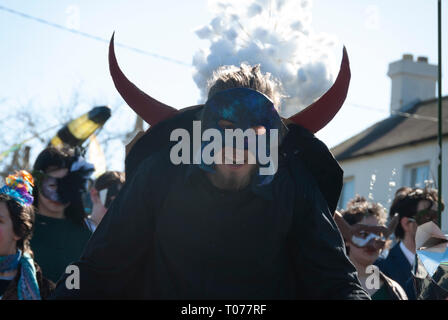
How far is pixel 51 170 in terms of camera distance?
542 centimetres

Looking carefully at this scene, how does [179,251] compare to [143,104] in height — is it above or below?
below

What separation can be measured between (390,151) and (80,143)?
597 inches

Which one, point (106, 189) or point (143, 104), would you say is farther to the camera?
point (106, 189)

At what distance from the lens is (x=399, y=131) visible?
23.1m

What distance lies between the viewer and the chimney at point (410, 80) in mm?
23203

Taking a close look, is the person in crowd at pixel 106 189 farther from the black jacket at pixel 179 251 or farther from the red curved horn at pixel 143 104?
the black jacket at pixel 179 251

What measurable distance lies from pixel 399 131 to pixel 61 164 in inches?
741

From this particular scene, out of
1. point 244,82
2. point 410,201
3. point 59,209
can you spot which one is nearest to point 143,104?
point 244,82

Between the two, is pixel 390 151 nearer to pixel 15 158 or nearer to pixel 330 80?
pixel 15 158

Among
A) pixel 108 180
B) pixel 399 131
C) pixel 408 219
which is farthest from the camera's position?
pixel 399 131

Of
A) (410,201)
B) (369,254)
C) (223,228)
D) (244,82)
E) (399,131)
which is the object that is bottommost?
(369,254)

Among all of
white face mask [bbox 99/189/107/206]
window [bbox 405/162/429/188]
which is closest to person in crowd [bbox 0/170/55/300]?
white face mask [bbox 99/189/107/206]

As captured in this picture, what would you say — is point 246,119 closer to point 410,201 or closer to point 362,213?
point 362,213
